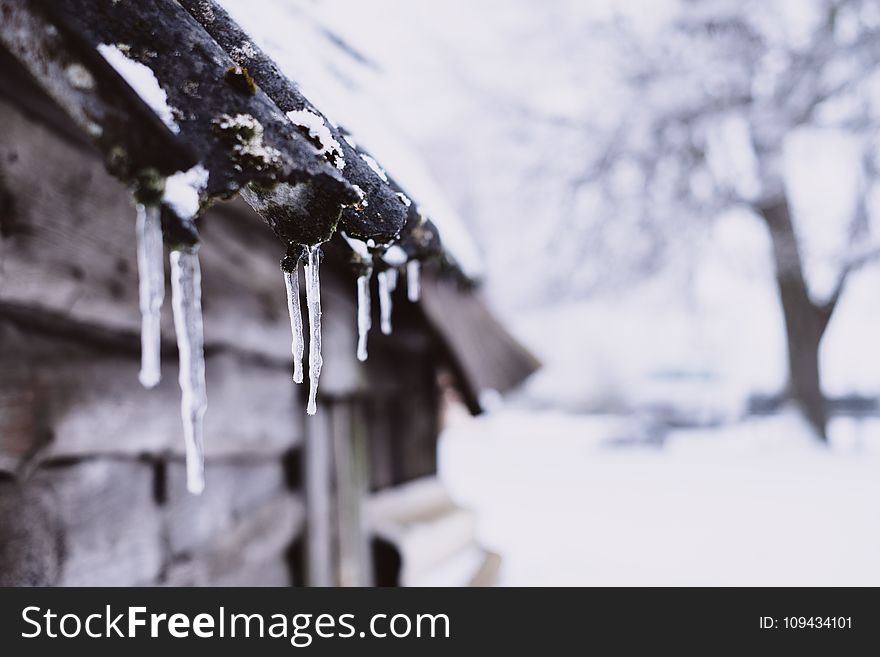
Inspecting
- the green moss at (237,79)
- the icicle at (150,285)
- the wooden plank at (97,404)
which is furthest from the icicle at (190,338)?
the wooden plank at (97,404)

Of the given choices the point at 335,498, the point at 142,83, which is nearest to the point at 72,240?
the point at 142,83

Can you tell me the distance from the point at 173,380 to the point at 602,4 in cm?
749

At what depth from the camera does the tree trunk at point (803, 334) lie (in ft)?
28.1

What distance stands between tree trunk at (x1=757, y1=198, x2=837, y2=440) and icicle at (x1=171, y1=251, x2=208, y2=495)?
8.90 meters

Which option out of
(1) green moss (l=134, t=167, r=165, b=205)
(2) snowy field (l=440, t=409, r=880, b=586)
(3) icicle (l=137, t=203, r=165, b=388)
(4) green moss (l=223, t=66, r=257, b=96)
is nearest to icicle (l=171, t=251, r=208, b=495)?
(3) icicle (l=137, t=203, r=165, b=388)

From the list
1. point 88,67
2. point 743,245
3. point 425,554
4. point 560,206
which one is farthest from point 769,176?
point 88,67

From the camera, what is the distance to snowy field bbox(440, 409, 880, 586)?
462 cm

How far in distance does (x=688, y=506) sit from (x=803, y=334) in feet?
14.0

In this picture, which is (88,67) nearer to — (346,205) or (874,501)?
(346,205)

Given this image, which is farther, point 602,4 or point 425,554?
point 602,4

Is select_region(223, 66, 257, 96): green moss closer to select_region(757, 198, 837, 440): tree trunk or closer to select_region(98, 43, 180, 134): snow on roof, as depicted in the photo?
select_region(98, 43, 180, 134): snow on roof

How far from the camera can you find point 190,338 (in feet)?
3.69
